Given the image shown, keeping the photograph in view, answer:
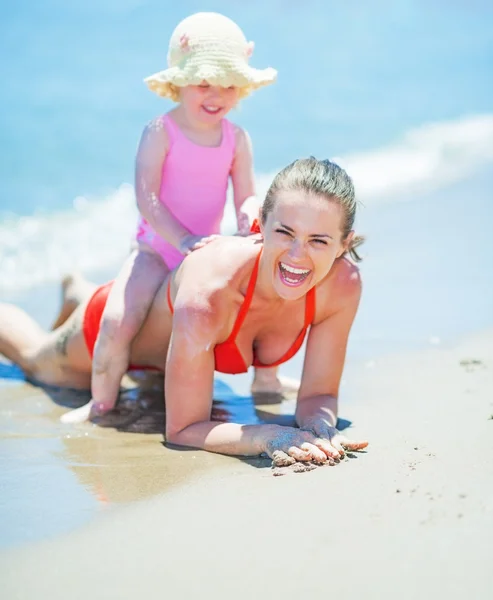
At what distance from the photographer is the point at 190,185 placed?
472 cm

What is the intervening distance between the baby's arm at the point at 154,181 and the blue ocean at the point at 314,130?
1938 mm

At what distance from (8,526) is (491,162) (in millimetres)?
9570

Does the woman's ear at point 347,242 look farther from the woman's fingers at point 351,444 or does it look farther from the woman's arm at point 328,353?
the woman's fingers at point 351,444

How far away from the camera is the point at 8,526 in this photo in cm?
263

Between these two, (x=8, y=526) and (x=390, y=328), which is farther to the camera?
(x=390, y=328)

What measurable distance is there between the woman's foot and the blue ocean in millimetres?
1601

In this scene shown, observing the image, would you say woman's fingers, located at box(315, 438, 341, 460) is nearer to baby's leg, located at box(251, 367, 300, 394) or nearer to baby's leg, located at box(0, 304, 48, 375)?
baby's leg, located at box(251, 367, 300, 394)

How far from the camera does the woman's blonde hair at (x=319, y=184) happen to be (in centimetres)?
337

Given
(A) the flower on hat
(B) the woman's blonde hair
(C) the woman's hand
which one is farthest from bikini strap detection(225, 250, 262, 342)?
(A) the flower on hat

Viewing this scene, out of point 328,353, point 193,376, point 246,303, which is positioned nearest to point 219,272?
point 246,303

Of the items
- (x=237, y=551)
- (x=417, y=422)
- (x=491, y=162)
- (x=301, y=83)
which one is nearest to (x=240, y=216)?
(x=417, y=422)

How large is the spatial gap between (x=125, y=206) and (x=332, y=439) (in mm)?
8591

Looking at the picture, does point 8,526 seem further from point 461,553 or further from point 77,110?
point 77,110

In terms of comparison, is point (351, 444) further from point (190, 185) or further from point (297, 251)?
point (190, 185)
